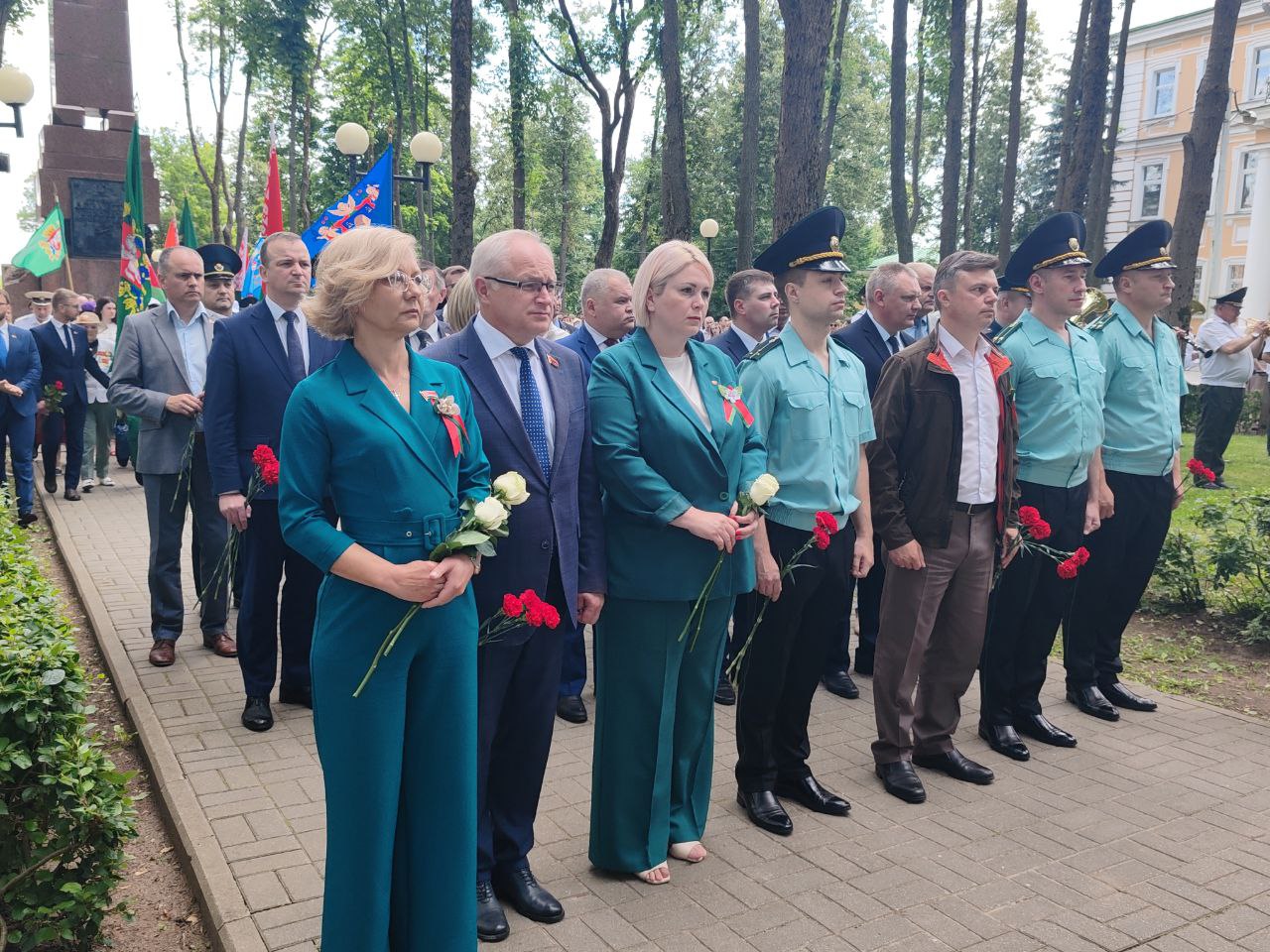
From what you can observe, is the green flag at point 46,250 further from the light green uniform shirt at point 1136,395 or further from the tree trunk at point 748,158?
the light green uniform shirt at point 1136,395

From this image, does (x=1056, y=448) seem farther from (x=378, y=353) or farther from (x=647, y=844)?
(x=378, y=353)

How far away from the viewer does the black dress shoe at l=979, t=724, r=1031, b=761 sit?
17.8 ft

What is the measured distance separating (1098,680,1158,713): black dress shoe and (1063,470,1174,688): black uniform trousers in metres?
0.04

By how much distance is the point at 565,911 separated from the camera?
3.77 metres

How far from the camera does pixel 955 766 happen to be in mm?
5156

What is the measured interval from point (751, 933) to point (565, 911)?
2.20ft

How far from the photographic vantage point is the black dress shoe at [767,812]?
14.6 feet

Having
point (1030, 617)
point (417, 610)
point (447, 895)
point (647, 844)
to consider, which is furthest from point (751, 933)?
point (1030, 617)

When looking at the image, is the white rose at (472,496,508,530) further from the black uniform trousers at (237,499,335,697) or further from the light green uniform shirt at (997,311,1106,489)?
the light green uniform shirt at (997,311,1106,489)

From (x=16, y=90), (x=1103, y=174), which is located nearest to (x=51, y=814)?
(x=16, y=90)

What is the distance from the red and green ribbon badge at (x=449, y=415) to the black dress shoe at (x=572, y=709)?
9.95 ft

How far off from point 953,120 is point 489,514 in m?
21.9

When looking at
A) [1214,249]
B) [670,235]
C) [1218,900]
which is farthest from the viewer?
[1214,249]

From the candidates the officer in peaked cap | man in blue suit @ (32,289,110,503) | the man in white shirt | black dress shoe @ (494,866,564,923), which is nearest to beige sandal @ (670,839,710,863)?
black dress shoe @ (494,866,564,923)
